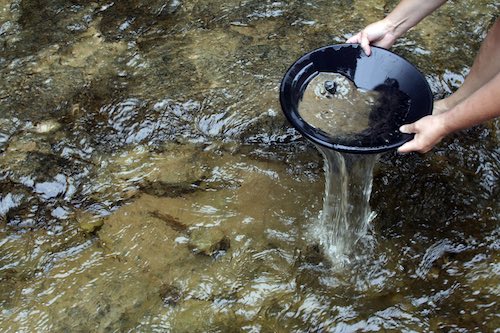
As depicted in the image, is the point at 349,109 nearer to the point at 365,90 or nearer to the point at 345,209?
the point at 365,90

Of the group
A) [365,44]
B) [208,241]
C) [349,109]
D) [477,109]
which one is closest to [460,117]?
[477,109]

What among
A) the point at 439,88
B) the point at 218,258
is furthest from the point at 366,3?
the point at 218,258

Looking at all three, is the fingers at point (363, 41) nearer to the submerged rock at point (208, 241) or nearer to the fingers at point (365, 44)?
the fingers at point (365, 44)

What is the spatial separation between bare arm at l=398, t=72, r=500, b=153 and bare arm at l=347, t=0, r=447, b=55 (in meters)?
0.50

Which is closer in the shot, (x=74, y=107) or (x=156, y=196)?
(x=156, y=196)

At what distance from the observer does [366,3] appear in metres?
3.00

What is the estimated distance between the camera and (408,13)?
2107 mm

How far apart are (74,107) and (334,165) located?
4.19 feet

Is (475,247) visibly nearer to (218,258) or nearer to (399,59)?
(399,59)

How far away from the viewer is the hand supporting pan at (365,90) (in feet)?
6.23

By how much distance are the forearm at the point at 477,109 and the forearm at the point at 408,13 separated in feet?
1.81

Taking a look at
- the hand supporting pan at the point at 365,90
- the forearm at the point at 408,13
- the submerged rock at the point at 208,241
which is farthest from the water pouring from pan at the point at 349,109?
the submerged rock at the point at 208,241

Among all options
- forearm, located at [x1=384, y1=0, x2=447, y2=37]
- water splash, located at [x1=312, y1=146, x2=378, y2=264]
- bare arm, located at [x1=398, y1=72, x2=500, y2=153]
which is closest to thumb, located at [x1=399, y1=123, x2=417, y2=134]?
bare arm, located at [x1=398, y1=72, x2=500, y2=153]

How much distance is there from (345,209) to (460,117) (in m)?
0.63
